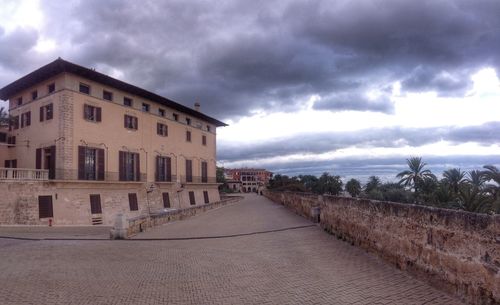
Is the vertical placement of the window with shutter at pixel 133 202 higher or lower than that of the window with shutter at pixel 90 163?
lower

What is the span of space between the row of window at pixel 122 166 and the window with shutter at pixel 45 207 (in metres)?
2.95

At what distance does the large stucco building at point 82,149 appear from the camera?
2523 cm

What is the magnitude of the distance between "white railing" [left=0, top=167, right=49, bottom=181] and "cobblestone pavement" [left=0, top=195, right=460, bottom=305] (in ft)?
39.5

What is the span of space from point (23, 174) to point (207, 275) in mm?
20800

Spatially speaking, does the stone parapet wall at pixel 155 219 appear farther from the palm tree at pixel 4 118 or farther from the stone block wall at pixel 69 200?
the palm tree at pixel 4 118

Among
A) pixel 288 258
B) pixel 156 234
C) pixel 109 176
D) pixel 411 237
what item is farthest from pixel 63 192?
pixel 411 237

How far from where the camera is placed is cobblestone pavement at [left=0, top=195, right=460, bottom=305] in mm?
6965

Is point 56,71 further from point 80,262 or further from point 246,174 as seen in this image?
point 246,174

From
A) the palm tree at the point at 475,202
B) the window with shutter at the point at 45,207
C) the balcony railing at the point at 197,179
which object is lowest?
the palm tree at the point at 475,202

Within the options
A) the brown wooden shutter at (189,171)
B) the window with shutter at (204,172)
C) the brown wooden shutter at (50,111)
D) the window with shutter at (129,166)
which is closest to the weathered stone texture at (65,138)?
the brown wooden shutter at (50,111)

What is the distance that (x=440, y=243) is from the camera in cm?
691

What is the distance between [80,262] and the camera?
10.4m

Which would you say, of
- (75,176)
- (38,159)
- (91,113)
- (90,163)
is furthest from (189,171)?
(38,159)

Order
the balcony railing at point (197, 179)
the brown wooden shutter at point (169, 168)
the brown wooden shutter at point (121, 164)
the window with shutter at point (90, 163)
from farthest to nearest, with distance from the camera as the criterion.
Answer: the balcony railing at point (197, 179), the brown wooden shutter at point (169, 168), the brown wooden shutter at point (121, 164), the window with shutter at point (90, 163)
